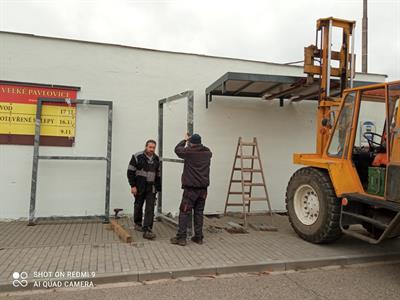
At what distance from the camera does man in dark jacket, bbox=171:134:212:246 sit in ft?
20.5

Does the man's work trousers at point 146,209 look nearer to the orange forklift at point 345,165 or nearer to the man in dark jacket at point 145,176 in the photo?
the man in dark jacket at point 145,176

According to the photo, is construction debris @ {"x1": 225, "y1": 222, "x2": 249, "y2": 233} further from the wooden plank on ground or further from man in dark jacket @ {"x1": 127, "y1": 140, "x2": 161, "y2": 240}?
the wooden plank on ground

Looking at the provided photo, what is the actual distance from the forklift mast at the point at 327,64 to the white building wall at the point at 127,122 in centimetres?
199

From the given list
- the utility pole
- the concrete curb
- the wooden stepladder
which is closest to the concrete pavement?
the concrete curb

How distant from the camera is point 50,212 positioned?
776cm

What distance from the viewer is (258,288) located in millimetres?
4609

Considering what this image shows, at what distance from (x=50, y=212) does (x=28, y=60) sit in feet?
10.2

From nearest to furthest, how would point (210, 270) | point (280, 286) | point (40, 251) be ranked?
point (280, 286)
point (210, 270)
point (40, 251)

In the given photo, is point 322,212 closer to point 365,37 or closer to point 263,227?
point 263,227

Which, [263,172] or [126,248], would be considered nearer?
[126,248]

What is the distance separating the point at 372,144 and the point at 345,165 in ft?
2.66

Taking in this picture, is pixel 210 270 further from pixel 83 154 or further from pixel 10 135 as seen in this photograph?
pixel 10 135

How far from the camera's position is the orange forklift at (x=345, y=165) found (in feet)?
17.5

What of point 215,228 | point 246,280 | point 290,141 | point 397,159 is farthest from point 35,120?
point 397,159
